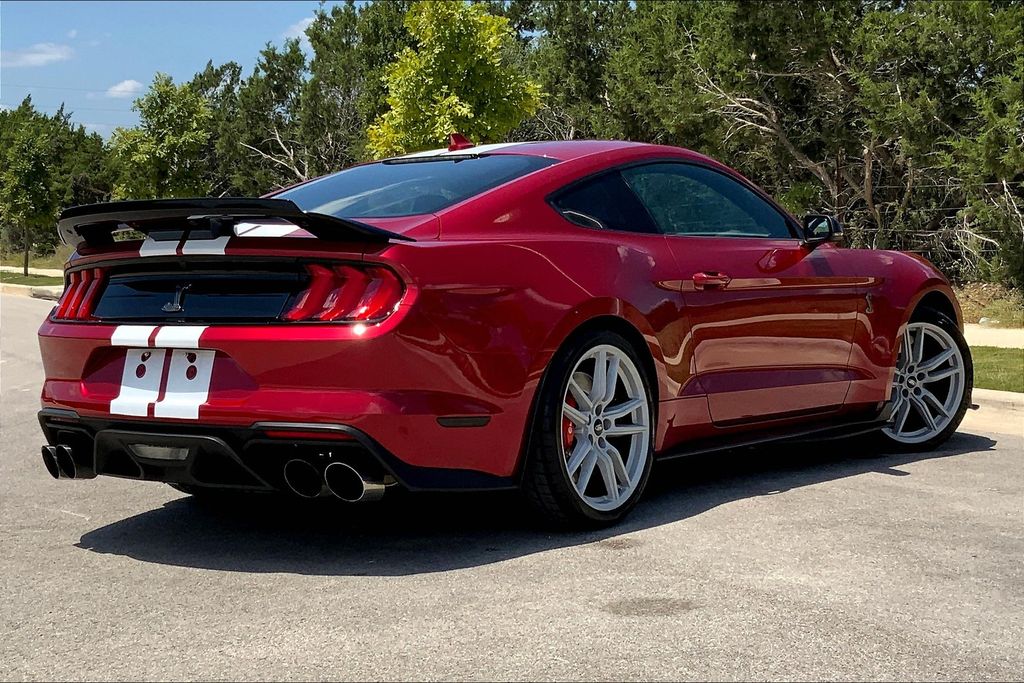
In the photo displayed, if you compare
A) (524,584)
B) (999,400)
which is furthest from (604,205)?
(999,400)

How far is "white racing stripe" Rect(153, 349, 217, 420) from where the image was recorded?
173 inches

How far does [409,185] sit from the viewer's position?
5242 millimetres

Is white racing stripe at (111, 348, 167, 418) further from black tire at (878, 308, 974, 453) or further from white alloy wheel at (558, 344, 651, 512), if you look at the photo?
black tire at (878, 308, 974, 453)

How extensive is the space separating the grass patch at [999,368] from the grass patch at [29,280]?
31.6 m

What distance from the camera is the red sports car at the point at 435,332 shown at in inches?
169

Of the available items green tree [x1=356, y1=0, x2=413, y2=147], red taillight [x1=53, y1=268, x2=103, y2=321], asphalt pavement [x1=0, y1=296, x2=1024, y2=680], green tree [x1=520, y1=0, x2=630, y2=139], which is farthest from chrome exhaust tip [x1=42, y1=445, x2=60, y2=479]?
green tree [x1=356, y1=0, x2=413, y2=147]

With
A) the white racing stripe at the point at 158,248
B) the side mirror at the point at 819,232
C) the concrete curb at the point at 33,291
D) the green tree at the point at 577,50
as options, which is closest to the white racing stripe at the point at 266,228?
the white racing stripe at the point at 158,248

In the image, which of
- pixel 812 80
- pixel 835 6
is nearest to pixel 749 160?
pixel 812 80

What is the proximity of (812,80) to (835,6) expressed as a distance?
253 centimetres

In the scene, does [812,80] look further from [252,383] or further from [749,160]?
[252,383]

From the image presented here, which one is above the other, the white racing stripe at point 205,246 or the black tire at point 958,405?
the white racing stripe at point 205,246

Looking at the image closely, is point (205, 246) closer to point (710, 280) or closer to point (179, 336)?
point (179, 336)

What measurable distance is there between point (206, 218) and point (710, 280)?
2195mm

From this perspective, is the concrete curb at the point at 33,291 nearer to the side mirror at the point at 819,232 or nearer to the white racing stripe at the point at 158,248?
the side mirror at the point at 819,232
